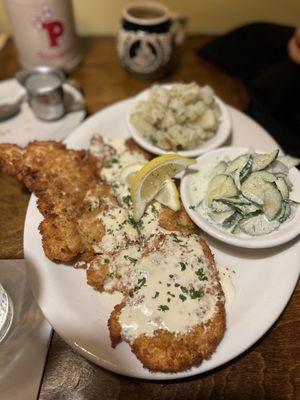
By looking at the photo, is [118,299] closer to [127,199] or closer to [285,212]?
[127,199]

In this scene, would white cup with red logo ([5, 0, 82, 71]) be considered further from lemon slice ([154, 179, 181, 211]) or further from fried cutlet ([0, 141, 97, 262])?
lemon slice ([154, 179, 181, 211])

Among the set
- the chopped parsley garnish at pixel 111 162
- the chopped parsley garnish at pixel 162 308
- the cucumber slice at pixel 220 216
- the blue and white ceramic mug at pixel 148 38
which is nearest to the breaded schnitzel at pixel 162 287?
the chopped parsley garnish at pixel 162 308

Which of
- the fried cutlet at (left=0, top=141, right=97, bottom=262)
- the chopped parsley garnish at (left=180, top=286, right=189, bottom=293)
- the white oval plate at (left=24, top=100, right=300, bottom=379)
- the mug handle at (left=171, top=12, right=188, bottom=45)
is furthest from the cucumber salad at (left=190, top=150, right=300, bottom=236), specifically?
the mug handle at (left=171, top=12, right=188, bottom=45)

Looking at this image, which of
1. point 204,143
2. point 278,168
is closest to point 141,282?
point 278,168

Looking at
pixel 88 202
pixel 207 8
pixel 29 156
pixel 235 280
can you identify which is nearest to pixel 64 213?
pixel 88 202

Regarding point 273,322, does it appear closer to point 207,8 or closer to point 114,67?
point 114,67

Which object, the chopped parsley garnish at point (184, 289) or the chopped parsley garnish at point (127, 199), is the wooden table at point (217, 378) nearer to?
the chopped parsley garnish at point (184, 289)
